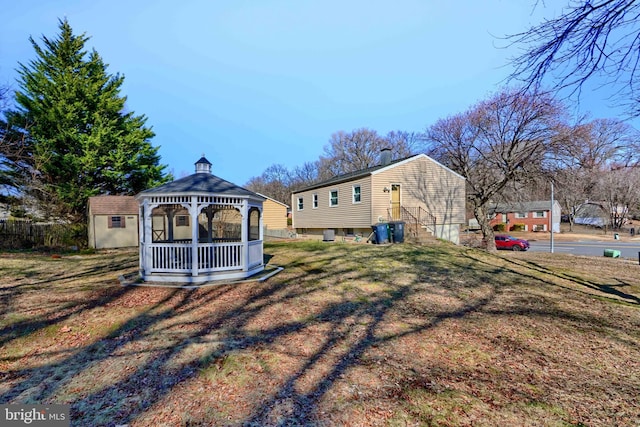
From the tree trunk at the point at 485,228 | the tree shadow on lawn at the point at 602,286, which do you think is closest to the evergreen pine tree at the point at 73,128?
the tree trunk at the point at 485,228

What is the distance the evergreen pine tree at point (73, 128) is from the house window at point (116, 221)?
3.74 metres

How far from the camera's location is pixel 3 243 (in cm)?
1698

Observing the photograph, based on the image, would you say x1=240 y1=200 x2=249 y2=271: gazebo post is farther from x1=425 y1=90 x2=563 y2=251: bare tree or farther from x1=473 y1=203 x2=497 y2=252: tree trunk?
x1=473 y1=203 x2=497 y2=252: tree trunk

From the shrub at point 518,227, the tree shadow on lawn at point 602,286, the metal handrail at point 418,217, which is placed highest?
the metal handrail at point 418,217

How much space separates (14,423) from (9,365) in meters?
1.61

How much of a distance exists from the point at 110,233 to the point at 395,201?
18.3m

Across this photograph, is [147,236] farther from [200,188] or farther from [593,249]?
[593,249]

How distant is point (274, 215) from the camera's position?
103 feet

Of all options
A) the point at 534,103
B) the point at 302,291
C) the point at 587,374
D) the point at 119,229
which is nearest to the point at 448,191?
the point at 534,103

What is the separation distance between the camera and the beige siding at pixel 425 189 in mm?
18609

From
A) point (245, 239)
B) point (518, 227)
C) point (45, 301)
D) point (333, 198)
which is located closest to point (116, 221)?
point (333, 198)

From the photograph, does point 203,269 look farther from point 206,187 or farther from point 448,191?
point 448,191

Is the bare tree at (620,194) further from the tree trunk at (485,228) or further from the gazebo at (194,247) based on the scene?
the gazebo at (194,247)

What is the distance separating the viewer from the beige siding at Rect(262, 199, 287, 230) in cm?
3114
